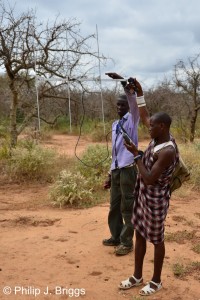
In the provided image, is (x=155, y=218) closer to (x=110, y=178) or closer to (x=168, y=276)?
(x=168, y=276)

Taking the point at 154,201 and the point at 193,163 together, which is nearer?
the point at 154,201

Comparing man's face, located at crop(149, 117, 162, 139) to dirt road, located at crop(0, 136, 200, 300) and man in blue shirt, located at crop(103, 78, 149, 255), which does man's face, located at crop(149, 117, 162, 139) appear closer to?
man in blue shirt, located at crop(103, 78, 149, 255)

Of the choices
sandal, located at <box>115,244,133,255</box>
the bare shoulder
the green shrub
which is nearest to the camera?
the bare shoulder

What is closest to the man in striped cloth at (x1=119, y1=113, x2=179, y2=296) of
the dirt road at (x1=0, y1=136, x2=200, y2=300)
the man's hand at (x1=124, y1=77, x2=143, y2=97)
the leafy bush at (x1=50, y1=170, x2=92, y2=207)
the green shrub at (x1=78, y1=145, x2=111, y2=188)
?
the dirt road at (x1=0, y1=136, x2=200, y2=300)

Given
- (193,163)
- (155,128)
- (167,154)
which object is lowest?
(193,163)

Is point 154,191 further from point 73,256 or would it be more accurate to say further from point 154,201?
point 73,256

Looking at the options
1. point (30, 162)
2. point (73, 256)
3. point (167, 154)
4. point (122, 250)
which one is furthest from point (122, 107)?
point (30, 162)

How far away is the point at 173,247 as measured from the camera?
161 inches

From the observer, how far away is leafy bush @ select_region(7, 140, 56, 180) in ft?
24.0

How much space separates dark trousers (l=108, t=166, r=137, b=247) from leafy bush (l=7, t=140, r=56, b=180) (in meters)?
3.61

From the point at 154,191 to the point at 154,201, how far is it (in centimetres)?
8

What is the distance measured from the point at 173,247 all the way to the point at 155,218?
1.32 meters

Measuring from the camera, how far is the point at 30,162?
23.9 feet

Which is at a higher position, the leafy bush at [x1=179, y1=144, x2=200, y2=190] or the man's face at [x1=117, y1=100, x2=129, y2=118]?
the man's face at [x1=117, y1=100, x2=129, y2=118]
